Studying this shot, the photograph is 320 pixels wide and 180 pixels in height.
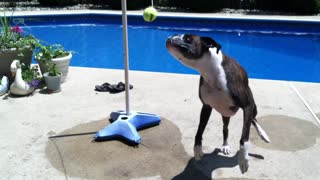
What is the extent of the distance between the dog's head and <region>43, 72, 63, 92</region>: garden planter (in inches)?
116

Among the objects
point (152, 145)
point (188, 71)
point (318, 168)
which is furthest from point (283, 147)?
point (188, 71)

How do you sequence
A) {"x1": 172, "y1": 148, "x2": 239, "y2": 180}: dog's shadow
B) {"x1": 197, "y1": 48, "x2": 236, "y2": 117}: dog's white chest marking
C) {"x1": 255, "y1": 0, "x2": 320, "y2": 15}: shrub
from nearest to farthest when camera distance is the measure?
{"x1": 197, "y1": 48, "x2": 236, "y2": 117}: dog's white chest marking
{"x1": 172, "y1": 148, "x2": 239, "y2": 180}: dog's shadow
{"x1": 255, "y1": 0, "x2": 320, "y2": 15}: shrub

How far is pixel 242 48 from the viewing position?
10.0m

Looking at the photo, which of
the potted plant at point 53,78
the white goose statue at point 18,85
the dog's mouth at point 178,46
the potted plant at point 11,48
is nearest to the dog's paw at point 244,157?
the dog's mouth at point 178,46

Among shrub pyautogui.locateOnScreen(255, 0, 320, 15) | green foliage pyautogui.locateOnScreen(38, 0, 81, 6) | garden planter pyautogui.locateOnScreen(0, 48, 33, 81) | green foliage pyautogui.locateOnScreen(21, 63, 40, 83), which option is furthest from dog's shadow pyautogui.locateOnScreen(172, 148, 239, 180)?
green foliage pyautogui.locateOnScreen(38, 0, 81, 6)

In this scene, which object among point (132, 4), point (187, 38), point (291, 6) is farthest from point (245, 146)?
point (132, 4)

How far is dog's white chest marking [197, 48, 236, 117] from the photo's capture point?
2.83 m

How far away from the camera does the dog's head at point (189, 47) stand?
102 inches

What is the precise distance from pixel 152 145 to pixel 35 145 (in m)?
1.13

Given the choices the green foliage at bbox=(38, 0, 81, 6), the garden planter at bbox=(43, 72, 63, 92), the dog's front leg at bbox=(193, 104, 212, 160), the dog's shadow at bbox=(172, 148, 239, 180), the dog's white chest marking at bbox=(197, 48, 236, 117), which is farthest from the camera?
the green foliage at bbox=(38, 0, 81, 6)

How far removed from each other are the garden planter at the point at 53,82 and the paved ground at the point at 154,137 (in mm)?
116

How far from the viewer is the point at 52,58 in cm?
554

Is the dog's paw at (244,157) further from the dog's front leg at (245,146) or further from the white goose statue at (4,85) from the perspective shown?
the white goose statue at (4,85)

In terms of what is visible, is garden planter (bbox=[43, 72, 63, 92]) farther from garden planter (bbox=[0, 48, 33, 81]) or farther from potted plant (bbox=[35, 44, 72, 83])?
garden planter (bbox=[0, 48, 33, 81])
